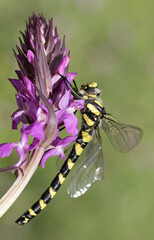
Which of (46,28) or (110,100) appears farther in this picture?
(110,100)

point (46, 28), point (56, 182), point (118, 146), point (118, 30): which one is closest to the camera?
point (46, 28)

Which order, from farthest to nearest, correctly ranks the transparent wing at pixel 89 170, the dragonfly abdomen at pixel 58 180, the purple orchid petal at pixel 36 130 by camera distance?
the transparent wing at pixel 89 170, the dragonfly abdomen at pixel 58 180, the purple orchid petal at pixel 36 130

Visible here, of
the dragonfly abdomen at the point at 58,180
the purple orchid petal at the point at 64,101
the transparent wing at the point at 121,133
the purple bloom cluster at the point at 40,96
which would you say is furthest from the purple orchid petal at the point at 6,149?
the transparent wing at the point at 121,133

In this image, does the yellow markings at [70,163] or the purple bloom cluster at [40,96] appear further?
the yellow markings at [70,163]

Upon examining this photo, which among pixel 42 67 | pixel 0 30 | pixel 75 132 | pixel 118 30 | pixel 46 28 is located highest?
pixel 0 30

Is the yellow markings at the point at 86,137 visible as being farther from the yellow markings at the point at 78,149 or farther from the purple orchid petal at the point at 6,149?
the purple orchid petal at the point at 6,149

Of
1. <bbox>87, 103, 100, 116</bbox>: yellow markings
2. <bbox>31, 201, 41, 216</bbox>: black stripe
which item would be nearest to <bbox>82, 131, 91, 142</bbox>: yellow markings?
<bbox>87, 103, 100, 116</bbox>: yellow markings

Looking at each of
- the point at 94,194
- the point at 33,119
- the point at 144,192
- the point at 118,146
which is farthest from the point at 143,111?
the point at 33,119

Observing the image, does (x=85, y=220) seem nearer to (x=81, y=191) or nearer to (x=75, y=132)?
(x=81, y=191)
